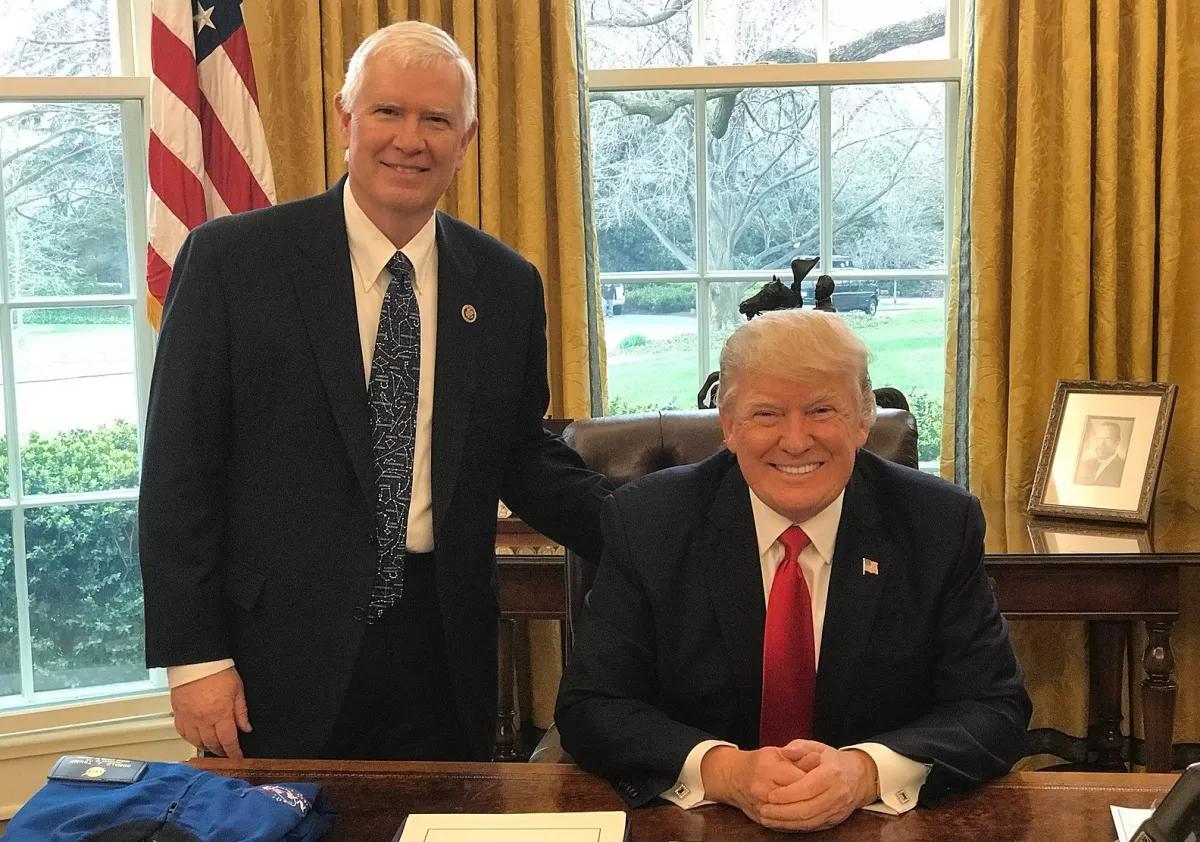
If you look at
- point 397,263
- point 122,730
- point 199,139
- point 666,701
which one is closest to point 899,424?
point 666,701

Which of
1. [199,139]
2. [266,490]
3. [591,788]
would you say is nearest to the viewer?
[591,788]

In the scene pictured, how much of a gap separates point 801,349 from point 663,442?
567mm

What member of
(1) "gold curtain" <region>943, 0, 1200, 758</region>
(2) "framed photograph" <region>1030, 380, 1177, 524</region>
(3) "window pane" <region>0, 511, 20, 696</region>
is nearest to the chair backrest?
(2) "framed photograph" <region>1030, 380, 1177, 524</region>

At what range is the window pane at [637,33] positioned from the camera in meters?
3.59

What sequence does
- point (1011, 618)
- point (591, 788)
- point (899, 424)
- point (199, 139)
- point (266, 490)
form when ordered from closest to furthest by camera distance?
point (591, 788), point (266, 490), point (899, 424), point (1011, 618), point (199, 139)

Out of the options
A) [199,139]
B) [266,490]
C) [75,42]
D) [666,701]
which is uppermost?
[75,42]

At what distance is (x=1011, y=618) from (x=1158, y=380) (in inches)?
34.5

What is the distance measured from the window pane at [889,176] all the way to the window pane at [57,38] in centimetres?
200

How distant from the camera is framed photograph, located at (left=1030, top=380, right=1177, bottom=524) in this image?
307 cm

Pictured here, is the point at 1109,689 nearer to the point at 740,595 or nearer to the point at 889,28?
the point at 889,28

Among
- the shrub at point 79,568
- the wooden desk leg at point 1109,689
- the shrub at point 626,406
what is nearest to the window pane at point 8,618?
the shrub at point 79,568

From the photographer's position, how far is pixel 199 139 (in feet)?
10.4

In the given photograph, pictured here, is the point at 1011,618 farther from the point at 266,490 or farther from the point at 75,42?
the point at 75,42

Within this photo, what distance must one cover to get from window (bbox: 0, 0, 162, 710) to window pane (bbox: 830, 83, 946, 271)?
76.2 inches
